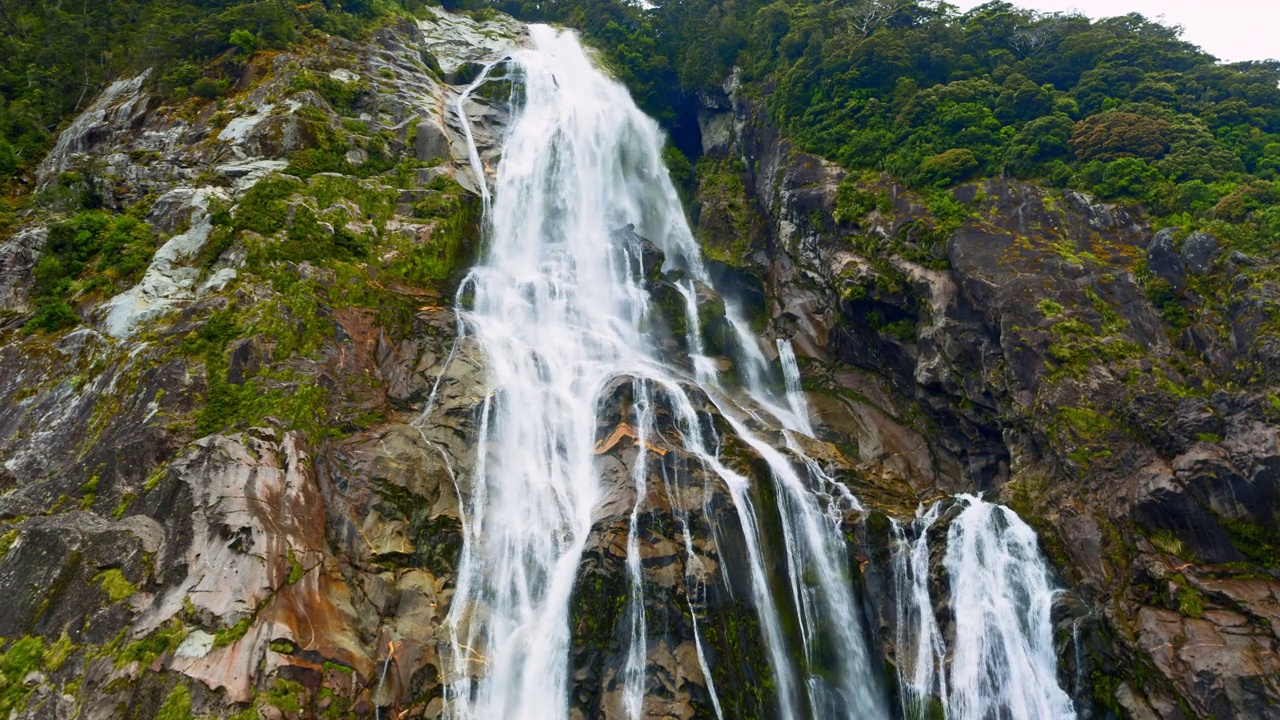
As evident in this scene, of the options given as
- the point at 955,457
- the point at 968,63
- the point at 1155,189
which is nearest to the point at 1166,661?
the point at 955,457

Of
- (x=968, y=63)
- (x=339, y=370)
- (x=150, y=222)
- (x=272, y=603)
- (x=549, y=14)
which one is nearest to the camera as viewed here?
(x=272, y=603)

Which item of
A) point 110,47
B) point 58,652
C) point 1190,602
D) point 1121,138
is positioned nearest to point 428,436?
point 58,652

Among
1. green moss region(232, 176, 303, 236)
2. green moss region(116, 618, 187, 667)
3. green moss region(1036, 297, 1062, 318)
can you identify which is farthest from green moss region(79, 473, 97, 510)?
green moss region(1036, 297, 1062, 318)

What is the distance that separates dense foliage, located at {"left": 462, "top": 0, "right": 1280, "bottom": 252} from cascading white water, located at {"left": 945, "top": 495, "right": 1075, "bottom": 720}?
1124 centimetres

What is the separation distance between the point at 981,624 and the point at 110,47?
141ft

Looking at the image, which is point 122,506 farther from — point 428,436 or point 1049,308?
point 1049,308

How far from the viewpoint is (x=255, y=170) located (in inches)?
870

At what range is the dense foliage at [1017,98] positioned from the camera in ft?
68.5

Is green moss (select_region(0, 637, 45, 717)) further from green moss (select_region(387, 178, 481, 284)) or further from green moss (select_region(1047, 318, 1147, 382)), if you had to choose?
green moss (select_region(1047, 318, 1147, 382))

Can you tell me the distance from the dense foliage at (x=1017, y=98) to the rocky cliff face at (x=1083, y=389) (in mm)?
1433

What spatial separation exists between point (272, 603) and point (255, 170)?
665 inches

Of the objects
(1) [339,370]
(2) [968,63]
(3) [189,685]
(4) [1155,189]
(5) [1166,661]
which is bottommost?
(3) [189,685]

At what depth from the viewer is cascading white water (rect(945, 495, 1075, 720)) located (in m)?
13.9

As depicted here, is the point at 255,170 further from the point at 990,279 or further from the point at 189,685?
the point at 990,279
